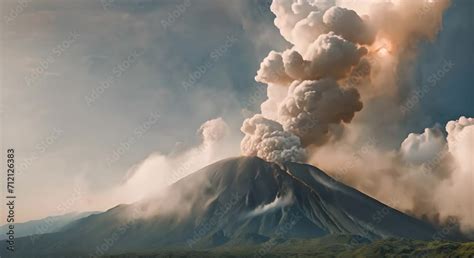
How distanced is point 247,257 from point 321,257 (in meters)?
22.2

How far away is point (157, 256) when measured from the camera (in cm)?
19838

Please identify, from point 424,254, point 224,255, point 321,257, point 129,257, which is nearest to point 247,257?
point 224,255

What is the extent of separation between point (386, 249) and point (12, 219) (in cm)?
14337

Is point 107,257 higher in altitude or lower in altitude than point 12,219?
higher

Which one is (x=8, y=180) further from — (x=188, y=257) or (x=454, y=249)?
(x=454, y=249)

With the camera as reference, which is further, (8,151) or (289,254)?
(289,254)

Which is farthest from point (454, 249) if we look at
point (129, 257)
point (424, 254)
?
point (129, 257)

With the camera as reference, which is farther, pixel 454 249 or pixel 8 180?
pixel 454 249

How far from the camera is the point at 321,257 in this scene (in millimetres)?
→ 191625

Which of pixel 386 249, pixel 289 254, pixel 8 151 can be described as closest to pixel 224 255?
pixel 289 254

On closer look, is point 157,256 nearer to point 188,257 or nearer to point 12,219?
point 188,257

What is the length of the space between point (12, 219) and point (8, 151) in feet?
28.4

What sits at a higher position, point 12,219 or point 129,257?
point 129,257

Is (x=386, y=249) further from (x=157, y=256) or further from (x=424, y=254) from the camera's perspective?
(x=157, y=256)
